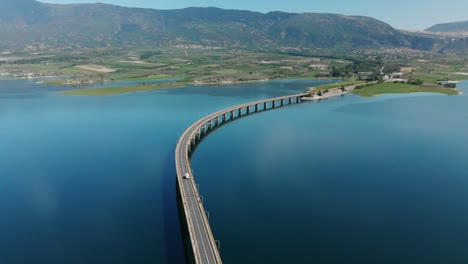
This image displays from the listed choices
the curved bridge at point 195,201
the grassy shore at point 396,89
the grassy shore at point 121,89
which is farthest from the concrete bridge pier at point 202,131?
the grassy shore at point 396,89

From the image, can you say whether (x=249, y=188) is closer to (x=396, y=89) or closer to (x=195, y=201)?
(x=195, y=201)

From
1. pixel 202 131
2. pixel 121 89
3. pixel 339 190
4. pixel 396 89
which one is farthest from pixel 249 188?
pixel 396 89

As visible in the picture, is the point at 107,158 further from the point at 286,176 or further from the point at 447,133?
the point at 447,133

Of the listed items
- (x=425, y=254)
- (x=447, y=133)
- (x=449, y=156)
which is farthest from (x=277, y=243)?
(x=447, y=133)

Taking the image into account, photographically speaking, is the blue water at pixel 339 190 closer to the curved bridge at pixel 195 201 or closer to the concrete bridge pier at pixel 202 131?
the concrete bridge pier at pixel 202 131

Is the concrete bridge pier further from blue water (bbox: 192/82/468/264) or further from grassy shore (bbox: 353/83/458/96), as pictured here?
grassy shore (bbox: 353/83/458/96)
